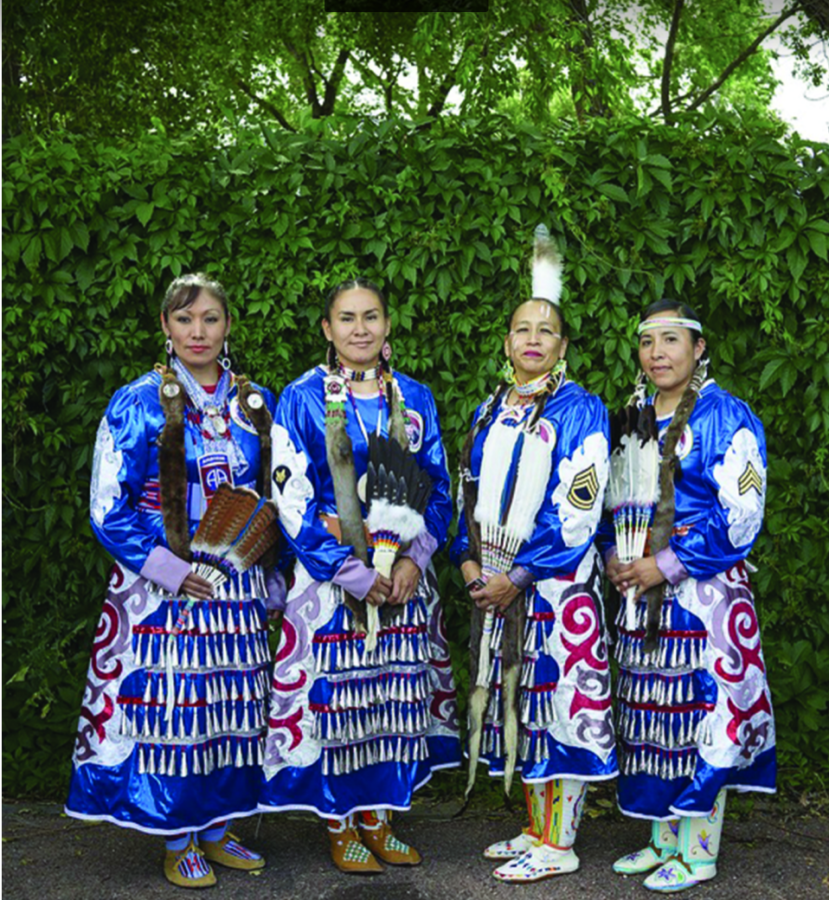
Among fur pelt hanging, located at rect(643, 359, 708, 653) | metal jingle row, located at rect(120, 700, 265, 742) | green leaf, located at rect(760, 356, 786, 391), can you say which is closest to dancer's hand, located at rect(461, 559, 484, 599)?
fur pelt hanging, located at rect(643, 359, 708, 653)

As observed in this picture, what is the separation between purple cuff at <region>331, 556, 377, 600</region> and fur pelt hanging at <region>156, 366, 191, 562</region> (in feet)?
1.62

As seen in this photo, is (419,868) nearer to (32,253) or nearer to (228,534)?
Result: (228,534)

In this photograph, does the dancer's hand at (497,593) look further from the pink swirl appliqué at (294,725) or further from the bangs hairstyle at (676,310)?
the bangs hairstyle at (676,310)

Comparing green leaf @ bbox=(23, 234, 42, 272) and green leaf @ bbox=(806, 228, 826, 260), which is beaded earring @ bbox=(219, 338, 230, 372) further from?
green leaf @ bbox=(806, 228, 826, 260)

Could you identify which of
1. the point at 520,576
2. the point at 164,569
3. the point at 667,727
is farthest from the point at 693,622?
the point at 164,569

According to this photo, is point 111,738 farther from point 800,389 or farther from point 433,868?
point 800,389

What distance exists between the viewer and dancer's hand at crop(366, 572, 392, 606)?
3.67 metres

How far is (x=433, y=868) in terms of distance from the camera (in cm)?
391

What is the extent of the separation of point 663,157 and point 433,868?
2703mm

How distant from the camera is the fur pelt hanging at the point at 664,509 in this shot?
12.1 ft

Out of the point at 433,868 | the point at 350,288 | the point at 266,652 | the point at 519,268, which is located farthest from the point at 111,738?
the point at 519,268

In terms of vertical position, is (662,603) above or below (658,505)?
below

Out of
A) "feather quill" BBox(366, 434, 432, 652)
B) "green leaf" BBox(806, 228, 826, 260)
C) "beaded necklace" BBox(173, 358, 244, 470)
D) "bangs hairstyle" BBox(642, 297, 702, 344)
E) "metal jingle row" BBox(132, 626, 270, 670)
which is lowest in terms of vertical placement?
"metal jingle row" BBox(132, 626, 270, 670)

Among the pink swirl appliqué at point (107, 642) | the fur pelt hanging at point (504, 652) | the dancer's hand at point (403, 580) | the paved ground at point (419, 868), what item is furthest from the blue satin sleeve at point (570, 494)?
the pink swirl appliqué at point (107, 642)
